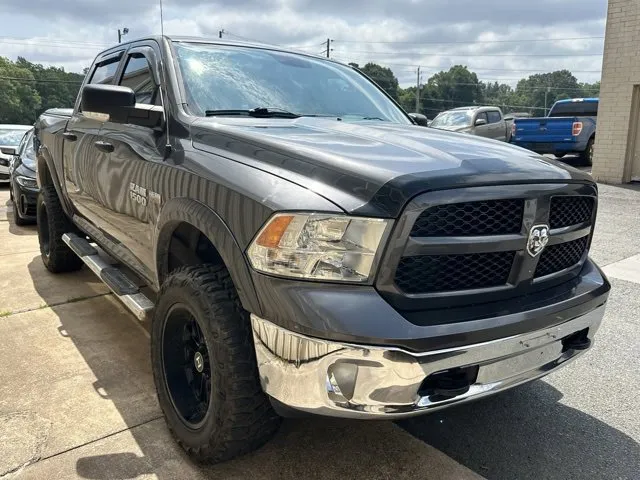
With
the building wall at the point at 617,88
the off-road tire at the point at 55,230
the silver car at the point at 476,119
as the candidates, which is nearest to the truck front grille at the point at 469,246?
the off-road tire at the point at 55,230

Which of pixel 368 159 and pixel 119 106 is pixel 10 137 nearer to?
pixel 119 106

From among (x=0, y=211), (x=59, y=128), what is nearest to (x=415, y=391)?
(x=59, y=128)

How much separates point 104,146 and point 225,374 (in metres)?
2.09

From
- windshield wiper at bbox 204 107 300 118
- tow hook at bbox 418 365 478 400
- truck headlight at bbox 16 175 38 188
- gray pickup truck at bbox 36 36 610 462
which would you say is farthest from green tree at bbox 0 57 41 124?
tow hook at bbox 418 365 478 400

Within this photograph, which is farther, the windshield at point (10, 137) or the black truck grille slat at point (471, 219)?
the windshield at point (10, 137)

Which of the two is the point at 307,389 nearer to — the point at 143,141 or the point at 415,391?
the point at 415,391

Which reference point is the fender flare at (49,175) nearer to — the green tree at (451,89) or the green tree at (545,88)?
the green tree at (451,89)

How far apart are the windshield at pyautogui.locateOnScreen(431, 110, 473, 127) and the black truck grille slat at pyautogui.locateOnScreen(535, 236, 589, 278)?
1393cm

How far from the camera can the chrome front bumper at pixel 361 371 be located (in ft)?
6.01

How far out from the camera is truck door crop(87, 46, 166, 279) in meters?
2.96

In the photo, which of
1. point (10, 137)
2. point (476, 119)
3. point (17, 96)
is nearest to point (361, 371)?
point (10, 137)

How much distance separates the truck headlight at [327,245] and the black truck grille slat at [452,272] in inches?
5.4

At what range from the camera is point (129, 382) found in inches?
128

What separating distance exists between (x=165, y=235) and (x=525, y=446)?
2.03 meters
